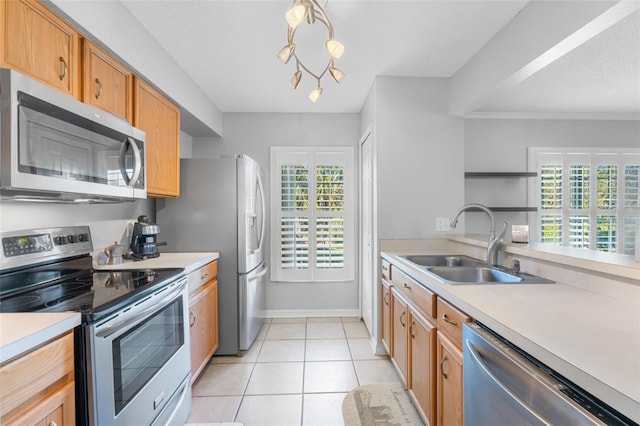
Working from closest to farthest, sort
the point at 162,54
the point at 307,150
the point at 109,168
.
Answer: the point at 109,168
the point at 162,54
the point at 307,150

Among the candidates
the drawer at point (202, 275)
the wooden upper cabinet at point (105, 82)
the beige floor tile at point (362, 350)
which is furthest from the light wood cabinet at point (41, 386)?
the beige floor tile at point (362, 350)

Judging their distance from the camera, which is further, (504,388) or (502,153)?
(502,153)

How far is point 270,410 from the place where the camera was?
6.34 feet

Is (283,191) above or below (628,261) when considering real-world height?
above

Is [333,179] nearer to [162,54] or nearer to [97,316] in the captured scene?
[162,54]

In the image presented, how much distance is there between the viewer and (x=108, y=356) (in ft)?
3.60

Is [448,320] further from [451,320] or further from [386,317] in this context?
[386,317]

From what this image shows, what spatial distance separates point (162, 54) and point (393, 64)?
1.75 metres

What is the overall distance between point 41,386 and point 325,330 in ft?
8.46

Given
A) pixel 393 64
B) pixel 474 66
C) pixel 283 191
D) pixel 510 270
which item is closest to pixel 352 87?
pixel 393 64

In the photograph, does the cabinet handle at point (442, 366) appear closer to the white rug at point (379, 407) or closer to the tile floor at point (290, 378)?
the white rug at point (379, 407)

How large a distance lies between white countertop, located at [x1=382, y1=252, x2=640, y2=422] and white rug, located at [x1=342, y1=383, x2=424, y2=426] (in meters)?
0.94

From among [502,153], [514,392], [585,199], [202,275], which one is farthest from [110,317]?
[585,199]

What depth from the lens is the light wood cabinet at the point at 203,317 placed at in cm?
210
